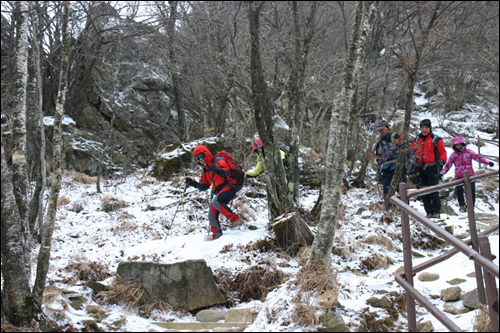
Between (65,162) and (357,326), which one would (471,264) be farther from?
(65,162)

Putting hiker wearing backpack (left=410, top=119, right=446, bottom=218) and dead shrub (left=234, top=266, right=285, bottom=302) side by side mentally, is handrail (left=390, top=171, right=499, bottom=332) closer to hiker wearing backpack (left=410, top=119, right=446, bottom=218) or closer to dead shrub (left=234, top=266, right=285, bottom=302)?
dead shrub (left=234, top=266, right=285, bottom=302)

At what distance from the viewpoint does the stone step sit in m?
3.77

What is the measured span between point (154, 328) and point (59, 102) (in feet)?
9.12

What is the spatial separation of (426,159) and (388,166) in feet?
2.73

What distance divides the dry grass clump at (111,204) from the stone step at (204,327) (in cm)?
468

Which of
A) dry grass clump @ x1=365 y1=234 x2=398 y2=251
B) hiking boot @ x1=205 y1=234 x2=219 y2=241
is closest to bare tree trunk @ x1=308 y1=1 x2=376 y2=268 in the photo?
dry grass clump @ x1=365 y1=234 x2=398 y2=251

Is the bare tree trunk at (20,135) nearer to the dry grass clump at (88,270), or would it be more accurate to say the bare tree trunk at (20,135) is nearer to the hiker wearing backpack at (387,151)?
the dry grass clump at (88,270)

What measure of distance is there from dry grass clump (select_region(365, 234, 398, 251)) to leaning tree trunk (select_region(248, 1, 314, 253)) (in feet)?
3.91

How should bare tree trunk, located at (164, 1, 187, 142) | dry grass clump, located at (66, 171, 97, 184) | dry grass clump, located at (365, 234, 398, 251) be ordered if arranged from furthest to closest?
bare tree trunk, located at (164, 1, 187, 142) < dry grass clump, located at (66, 171, 97, 184) < dry grass clump, located at (365, 234, 398, 251)

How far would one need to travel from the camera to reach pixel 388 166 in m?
7.60

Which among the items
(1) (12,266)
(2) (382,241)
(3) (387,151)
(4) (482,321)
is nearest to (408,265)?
(4) (482,321)

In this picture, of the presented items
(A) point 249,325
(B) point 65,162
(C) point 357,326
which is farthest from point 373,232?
(B) point 65,162

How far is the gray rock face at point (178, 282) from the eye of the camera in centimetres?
486

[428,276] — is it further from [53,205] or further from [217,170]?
[53,205]
